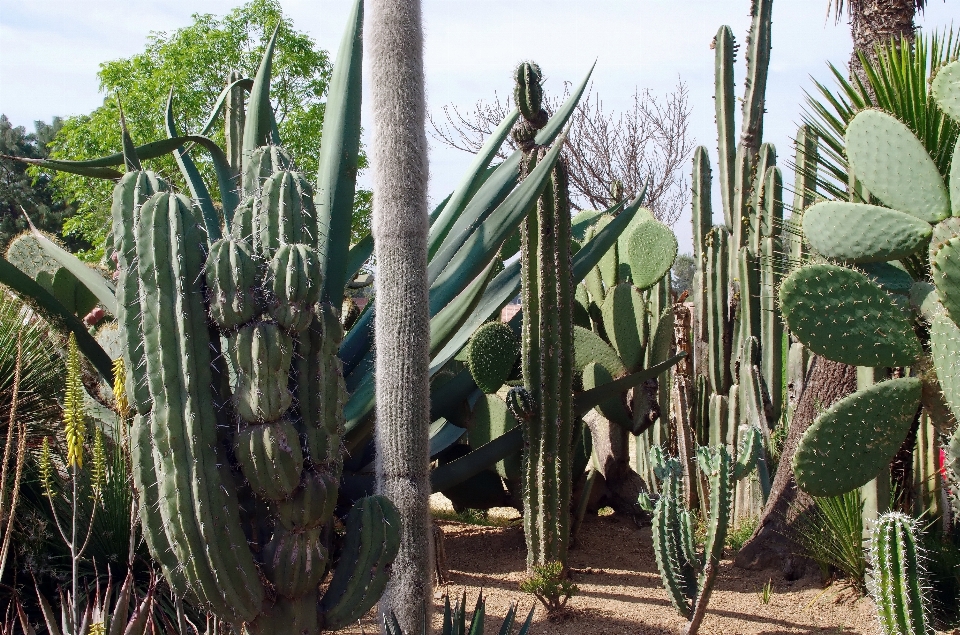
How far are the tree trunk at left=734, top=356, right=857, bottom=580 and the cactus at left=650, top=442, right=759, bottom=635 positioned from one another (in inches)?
49.4

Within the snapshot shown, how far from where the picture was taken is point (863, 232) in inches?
122

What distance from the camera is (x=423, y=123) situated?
271 cm

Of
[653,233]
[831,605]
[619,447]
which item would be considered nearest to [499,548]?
[619,447]

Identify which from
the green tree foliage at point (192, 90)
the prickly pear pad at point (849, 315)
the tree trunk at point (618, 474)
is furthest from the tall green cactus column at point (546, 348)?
the green tree foliage at point (192, 90)

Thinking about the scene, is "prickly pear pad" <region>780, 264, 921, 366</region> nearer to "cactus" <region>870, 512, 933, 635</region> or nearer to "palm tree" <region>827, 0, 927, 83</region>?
"cactus" <region>870, 512, 933, 635</region>

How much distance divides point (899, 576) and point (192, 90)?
1668 centimetres

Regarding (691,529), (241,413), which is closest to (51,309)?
(241,413)

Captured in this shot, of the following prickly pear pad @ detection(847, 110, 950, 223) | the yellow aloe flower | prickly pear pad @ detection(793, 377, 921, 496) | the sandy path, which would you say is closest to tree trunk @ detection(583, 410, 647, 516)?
the sandy path

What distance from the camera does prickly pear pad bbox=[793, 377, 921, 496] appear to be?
10.2 ft

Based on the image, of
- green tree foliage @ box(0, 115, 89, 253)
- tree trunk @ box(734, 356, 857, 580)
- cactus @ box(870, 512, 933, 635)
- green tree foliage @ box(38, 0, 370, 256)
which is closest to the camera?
cactus @ box(870, 512, 933, 635)

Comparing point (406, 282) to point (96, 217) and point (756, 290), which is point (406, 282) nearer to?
point (756, 290)

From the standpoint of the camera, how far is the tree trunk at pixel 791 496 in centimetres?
443

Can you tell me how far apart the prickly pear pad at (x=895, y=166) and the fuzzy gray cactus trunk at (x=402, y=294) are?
1798 mm

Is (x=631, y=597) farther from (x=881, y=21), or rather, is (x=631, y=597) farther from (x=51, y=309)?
(x=881, y=21)
